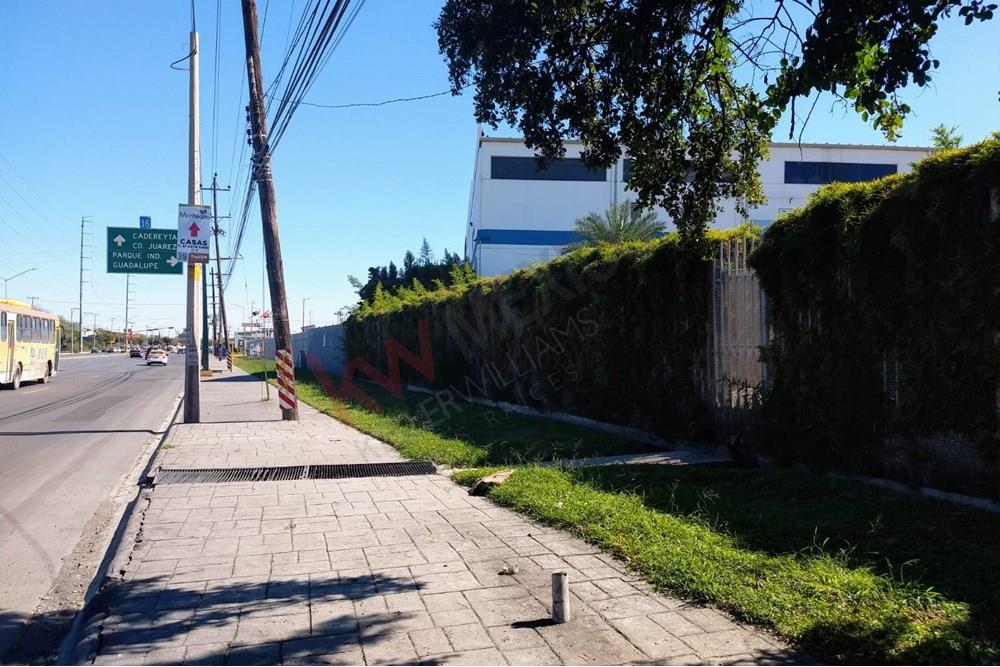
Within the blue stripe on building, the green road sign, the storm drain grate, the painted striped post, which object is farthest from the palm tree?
the storm drain grate

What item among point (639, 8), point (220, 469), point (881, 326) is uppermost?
point (639, 8)

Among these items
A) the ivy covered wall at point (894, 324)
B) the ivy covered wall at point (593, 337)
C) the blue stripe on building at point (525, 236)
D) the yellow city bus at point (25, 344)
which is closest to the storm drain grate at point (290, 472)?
the ivy covered wall at point (593, 337)

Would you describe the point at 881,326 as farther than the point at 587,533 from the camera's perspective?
Yes

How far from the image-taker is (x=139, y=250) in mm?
18625

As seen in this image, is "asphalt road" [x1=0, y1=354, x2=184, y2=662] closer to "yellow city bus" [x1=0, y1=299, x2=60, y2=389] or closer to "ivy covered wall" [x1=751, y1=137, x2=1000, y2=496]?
"ivy covered wall" [x1=751, y1=137, x2=1000, y2=496]

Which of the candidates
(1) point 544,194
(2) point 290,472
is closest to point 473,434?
(2) point 290,472

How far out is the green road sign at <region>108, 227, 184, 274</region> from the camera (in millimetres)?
18531

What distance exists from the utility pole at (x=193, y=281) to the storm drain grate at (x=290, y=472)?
5738 millimetres

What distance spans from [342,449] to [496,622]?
7655 millimetres

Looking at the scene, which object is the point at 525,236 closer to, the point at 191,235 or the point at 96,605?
the point at 191,235

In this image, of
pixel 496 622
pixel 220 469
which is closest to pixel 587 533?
pixel 496 622

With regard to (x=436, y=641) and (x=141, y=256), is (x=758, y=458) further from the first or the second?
(x=141, y=256)

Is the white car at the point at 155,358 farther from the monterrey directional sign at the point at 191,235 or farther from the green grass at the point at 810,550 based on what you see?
the green grass at the point at 810,550

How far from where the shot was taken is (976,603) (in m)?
4.19
